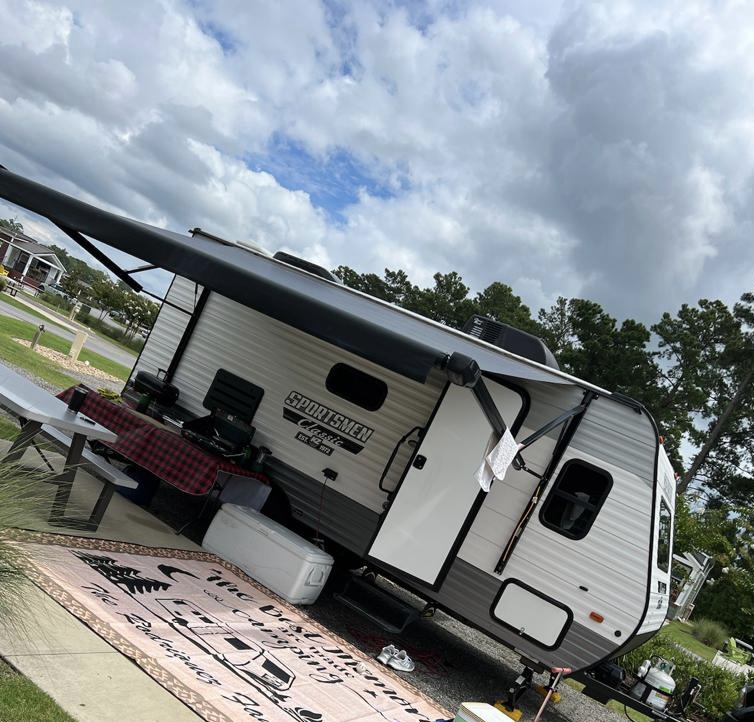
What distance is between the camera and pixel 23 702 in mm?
3016

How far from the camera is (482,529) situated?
6.17 metres

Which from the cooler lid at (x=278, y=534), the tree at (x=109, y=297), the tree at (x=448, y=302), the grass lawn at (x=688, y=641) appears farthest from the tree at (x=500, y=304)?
the cooler lid at (x=278, y=534)

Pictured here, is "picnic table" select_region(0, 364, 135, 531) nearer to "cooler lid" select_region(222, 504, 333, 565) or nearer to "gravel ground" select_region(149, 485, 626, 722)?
"cooler lid" select_region(222, 504, 333, 565)

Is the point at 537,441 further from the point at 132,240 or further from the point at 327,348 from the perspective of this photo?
the point at 132,240

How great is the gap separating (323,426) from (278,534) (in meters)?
1.21

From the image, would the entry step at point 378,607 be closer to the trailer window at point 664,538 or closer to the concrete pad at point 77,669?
the trailer window at point 664,538

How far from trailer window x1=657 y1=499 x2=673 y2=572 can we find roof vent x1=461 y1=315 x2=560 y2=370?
5.89ft

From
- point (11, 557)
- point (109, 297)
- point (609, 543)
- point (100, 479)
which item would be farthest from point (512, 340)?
point (109, 297)

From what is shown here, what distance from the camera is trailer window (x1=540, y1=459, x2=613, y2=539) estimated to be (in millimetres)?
5918

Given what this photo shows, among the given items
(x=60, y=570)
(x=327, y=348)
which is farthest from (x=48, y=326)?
(x=60, y=570)

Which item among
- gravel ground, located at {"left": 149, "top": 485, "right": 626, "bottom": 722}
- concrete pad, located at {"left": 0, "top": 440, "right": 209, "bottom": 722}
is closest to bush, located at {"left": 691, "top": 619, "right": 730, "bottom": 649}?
gravel ground, located at {"left": 149, "top": 485, "right": 626, "bottom": 722}

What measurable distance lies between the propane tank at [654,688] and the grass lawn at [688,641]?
10033 mm

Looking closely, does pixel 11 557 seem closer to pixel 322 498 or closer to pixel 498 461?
pixel 498 461

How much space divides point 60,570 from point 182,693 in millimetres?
1376
